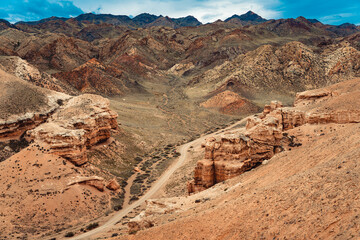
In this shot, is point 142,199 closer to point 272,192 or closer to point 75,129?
point 75,129

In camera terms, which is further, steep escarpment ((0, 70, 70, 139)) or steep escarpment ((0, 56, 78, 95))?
steep escarpment ((0, 56, 78, 95))

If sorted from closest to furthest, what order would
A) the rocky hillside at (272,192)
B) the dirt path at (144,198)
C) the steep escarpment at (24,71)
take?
the rocky hillside at (272,192)
the dirt path at (144,198)
the steep escarpment at (24,71)

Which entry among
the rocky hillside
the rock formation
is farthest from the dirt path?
the rock formation

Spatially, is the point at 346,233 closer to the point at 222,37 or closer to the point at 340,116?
the point at 340,116

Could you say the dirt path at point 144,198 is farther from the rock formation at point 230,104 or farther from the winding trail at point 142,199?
the rock formation at point 230,104

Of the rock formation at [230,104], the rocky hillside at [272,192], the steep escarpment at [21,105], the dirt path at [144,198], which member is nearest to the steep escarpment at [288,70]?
the rock formation at [230,104]

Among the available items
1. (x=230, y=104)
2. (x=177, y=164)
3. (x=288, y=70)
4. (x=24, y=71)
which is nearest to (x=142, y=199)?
(x=177, y=164)

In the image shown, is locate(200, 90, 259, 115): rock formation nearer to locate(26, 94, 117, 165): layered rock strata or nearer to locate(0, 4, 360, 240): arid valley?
locate(0, 4, 360, 240): arid valley

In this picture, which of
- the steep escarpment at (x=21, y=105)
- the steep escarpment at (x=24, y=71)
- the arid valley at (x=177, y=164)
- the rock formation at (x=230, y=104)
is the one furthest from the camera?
the rock formation at (x=230, y=104)

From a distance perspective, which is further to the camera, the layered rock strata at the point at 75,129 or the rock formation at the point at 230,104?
the rock formation at the point at 230,104
